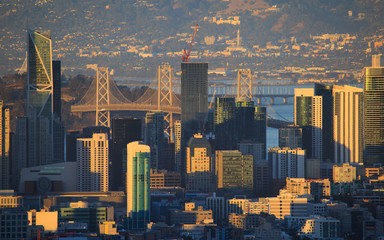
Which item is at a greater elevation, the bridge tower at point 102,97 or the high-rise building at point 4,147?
the bridge tower at point 102,97

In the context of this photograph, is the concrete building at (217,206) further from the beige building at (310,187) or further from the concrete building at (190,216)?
the beige building at (310,187)

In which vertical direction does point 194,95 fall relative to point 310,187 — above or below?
above

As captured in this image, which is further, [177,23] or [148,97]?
[177,23]

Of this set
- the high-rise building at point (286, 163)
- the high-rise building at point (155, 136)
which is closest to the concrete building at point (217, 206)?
the high-rise building at point (286, 163)

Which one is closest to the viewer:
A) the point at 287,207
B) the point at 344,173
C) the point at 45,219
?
the point at 45,219

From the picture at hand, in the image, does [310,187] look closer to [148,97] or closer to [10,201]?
[10,201]

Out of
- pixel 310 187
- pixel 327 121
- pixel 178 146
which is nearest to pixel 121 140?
pixel 178 146
